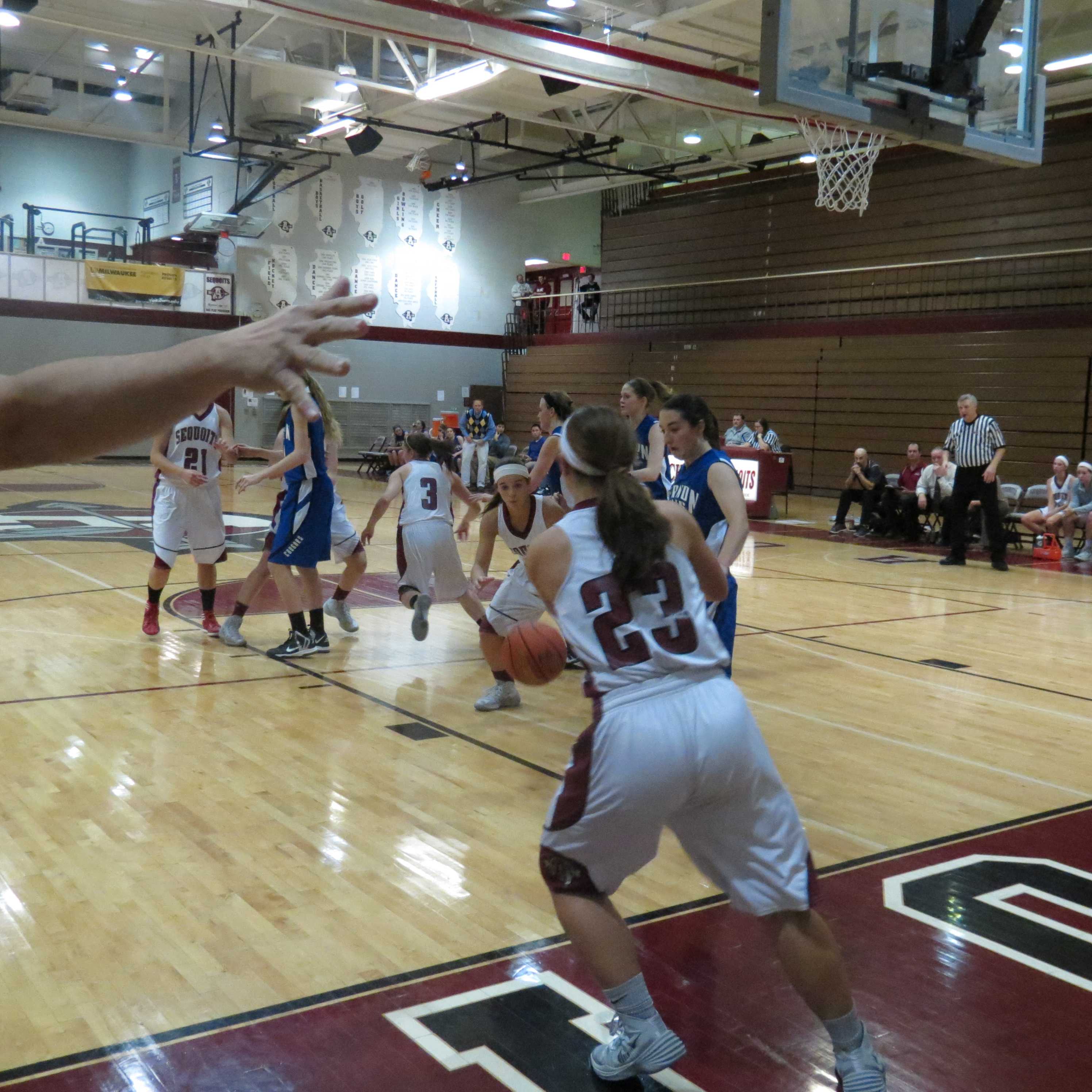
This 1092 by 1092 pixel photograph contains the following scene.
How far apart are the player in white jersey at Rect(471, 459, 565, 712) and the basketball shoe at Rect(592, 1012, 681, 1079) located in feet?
10.9

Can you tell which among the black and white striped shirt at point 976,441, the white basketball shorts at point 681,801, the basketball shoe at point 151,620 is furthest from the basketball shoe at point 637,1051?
the black and white striped shirt at point 976,441

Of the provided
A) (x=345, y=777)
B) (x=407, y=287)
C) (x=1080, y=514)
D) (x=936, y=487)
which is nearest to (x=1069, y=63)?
(x=936, y=487)

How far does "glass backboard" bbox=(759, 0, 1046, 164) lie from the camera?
7.31m

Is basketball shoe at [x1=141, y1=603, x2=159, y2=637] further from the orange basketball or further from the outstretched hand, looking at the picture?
the outstretched hand

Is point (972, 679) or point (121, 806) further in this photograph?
point (972, 679)

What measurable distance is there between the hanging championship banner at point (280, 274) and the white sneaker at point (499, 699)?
76.9 feet

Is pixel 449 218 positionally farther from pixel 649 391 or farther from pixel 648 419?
pixel 649 391

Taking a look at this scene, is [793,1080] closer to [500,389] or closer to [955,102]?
[955,102]

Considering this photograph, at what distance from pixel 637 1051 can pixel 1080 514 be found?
42.0 feet

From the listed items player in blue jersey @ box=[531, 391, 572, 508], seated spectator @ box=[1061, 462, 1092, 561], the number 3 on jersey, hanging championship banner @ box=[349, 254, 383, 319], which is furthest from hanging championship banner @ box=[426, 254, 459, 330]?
the number 3 on jersey

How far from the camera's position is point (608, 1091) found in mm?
2561

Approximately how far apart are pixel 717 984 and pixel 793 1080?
49 centimetres

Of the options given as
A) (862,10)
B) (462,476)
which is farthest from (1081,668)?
(462,476)

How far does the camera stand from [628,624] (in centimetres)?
252
